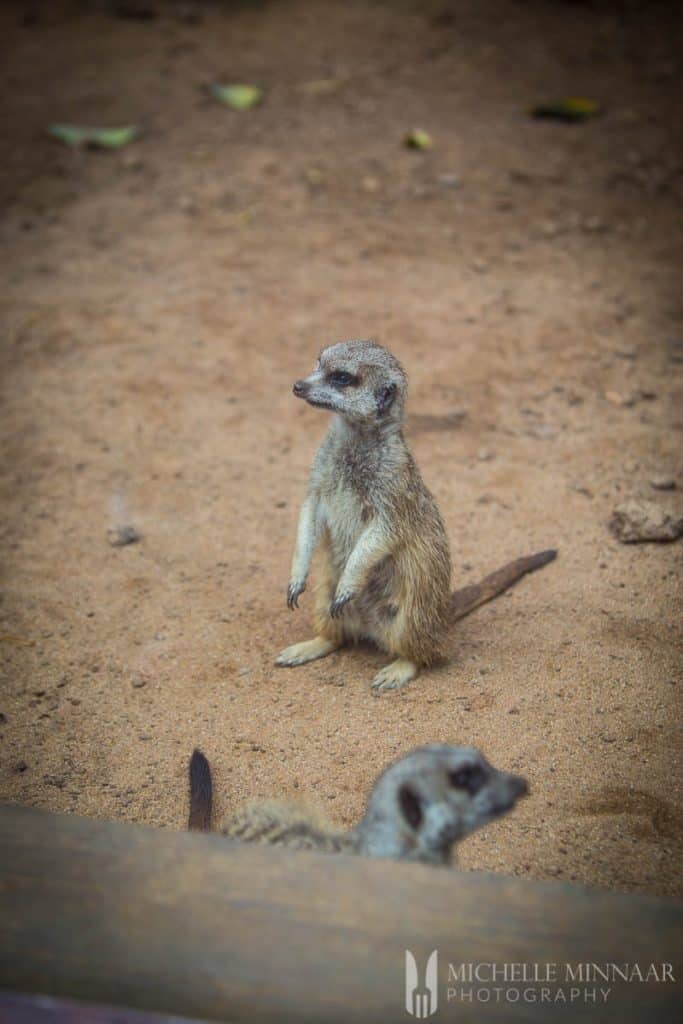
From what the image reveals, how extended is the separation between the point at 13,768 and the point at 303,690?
82 centimetres

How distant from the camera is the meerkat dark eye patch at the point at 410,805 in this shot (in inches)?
75.6

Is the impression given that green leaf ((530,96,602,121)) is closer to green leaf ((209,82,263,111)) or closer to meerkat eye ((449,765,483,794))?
green leaf ((209,82,263,111))

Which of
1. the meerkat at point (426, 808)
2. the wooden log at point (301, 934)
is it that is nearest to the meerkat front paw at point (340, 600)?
the meerkat at point (426, 808)

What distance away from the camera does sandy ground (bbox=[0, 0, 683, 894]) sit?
8.63 feet

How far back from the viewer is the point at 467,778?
1.95 metres

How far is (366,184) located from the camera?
5.75 m

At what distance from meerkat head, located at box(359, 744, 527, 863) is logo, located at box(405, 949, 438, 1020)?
40 centimetres

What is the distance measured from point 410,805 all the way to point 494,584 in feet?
4.45

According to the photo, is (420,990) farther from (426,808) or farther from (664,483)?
(664,483)

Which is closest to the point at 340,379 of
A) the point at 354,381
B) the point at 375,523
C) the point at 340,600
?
the point at 354,381

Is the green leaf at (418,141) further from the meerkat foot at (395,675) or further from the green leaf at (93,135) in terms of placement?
the meerkat foot at (395,675)

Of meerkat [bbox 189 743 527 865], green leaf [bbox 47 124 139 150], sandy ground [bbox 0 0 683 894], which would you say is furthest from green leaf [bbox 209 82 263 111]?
meerkat [bbox 189 743 527 865]

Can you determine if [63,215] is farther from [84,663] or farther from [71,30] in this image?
[84,663]

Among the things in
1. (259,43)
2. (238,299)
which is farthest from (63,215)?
(259,43)
